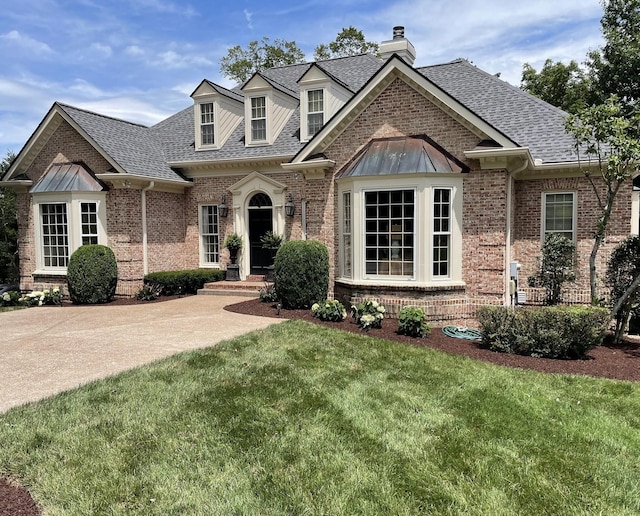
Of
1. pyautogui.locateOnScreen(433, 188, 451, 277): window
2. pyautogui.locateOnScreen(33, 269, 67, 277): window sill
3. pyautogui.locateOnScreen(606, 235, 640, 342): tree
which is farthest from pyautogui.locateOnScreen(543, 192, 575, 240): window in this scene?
pyautogui.locateOnScreen(33, 269, 67, 277): window sill

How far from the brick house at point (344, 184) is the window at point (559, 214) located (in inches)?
1.3

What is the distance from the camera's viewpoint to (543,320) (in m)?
7.98

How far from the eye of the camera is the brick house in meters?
10.5

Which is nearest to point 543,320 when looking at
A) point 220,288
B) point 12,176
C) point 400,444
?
point 400,444

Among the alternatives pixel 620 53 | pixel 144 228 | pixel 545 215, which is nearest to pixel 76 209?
pixel 144 228

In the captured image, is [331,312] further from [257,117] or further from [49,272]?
[49,272]

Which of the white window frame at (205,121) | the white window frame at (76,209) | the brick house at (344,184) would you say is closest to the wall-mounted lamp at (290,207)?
the brick house at (344,184)

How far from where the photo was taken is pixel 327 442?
15.1 feet

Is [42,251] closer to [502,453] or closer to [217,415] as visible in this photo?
[217,415]

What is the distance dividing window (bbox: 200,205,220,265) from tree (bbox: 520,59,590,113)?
2033cm

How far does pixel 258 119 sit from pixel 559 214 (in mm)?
9763

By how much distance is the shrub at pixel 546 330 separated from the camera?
7844mm

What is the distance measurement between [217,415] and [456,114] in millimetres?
8414

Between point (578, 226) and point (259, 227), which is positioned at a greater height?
point (259, 227)
